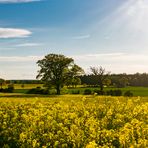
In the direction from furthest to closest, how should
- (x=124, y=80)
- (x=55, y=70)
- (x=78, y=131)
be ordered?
(x=124, y=80) → (x=55, y=70) → (x=78, y=131)

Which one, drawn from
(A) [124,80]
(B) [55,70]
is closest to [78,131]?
(B) [55,70]

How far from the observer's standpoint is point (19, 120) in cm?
1788

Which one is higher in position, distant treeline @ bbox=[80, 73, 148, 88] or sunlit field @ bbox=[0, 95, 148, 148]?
distant treeline @ bbox=[80, 73, 148, 88]

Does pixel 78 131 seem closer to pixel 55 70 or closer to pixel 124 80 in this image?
pixel 55 70

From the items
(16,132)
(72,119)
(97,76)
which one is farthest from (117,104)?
(97,76)

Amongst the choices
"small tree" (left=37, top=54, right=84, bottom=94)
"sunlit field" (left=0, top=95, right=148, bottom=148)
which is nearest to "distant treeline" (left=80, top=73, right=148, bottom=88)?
"small tree" (left=37, top=54, right=84, bottom=94)

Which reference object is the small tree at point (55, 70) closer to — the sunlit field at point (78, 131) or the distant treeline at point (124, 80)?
the distant treeline at point (124, 80)

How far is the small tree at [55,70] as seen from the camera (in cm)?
8511

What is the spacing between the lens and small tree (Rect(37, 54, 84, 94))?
8511 cm

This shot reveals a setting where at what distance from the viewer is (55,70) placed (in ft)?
281

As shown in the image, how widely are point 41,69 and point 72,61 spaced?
21.3 feet

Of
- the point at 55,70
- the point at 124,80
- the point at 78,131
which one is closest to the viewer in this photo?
the point at 78,131

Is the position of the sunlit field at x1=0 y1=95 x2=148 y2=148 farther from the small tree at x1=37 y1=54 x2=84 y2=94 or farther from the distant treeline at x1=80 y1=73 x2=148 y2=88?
the distant treeline at x1=80 y1=73 x2=148 y2=88

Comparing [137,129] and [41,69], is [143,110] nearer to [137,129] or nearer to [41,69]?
[137,129]
